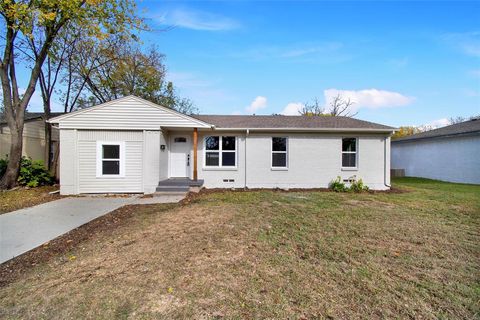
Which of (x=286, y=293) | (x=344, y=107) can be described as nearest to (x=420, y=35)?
(x=286, y=293)

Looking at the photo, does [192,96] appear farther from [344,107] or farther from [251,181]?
[344,107]

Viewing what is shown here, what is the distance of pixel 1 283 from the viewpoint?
3207 millimetres

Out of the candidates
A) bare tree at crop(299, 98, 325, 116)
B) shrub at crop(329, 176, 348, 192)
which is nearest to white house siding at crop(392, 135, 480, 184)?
shrub at crop(329, 176, 348, 192)

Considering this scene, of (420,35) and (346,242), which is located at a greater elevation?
(420,35)

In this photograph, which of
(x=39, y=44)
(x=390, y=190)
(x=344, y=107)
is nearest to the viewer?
(x=390, y=190)

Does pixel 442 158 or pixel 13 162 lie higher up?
pixel 442 158

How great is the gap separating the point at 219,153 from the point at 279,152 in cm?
282

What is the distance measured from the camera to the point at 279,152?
1194 cm

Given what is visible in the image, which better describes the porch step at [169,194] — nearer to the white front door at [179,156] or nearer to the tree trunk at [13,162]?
the white front door at [179,156]

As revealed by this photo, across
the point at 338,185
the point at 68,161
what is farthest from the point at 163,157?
the point at 338,185

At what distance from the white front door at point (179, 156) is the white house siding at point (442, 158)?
52.8 feet

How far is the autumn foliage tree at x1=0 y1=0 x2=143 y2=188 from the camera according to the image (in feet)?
33.8

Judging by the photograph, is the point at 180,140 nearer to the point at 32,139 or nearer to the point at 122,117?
the point at 122,117

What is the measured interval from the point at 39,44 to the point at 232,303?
1688 cm
